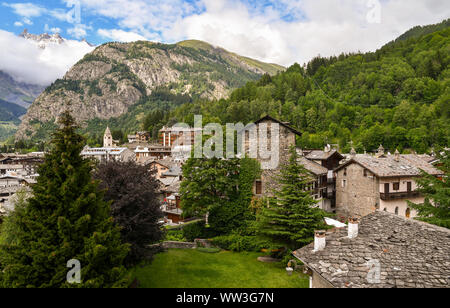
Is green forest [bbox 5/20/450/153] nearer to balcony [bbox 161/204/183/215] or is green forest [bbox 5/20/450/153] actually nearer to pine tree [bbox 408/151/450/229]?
balcony [bbox 161/204/183/215]

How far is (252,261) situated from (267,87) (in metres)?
111

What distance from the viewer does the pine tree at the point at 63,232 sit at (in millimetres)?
9914

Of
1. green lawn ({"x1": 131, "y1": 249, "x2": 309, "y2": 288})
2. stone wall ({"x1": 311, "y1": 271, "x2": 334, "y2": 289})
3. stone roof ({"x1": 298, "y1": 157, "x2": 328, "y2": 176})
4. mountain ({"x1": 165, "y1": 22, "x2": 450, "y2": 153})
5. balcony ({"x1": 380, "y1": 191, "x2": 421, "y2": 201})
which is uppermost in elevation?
mountain ({"x1": 165, "y1": 22, "x2": 450, "y2": 153})

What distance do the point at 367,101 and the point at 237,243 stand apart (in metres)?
105

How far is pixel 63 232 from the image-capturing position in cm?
1019

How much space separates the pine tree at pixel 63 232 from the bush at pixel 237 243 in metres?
15.6

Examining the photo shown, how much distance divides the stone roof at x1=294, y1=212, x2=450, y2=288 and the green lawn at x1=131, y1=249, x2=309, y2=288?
21.7 feet

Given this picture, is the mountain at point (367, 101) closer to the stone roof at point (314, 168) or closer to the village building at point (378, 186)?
the village building at point (378, 186)

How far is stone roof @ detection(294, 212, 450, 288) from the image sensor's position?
917cm

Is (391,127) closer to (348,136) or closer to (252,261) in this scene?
(348,136)

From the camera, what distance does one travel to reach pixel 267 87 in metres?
125

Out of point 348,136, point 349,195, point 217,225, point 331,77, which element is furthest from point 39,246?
point 331,77

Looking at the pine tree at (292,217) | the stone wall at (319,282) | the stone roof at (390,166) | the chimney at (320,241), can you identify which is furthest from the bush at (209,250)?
the stone roof at (390,166)

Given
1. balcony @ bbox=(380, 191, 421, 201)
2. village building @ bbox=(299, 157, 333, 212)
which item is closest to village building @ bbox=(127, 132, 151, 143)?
village building @ bbox=(299, 157, 333, 212)
